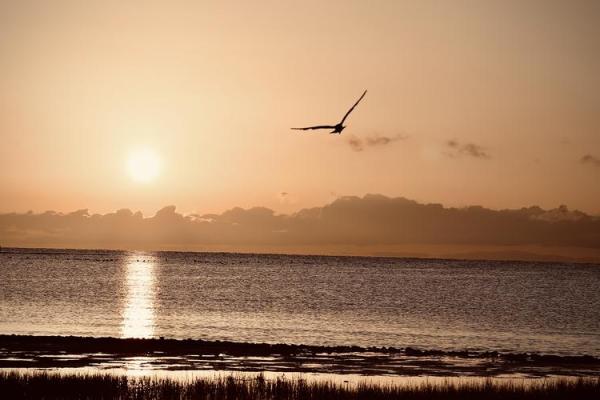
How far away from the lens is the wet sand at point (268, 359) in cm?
4353

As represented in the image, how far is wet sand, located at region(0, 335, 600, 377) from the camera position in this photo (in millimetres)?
43531

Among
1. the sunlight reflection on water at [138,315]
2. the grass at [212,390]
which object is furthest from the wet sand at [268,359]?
the sunlight reflection on water at [138,315]

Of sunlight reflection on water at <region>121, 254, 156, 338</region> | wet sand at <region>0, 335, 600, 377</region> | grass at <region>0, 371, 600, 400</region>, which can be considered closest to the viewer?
grass at <region>0, 371, 600, 400</region>

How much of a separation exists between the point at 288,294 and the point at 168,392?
334ft

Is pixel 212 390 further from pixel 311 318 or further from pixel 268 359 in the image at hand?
pixel 311 318

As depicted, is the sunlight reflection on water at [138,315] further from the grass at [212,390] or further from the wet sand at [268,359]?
the grass at [212,390]

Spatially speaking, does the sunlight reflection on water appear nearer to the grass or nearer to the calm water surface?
the calm water surface

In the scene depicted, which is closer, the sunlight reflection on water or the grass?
the grass

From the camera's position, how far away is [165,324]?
76.4 m

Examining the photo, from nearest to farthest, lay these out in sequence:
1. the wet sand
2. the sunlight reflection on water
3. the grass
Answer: the grass, the wet sand, the sunlight reflection on water

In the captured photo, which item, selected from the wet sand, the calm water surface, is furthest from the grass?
the calm water surface

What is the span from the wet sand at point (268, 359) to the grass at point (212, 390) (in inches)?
347

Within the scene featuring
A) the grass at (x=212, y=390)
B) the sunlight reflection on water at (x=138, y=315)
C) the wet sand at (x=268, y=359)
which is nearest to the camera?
the grass at (x=212, y=390)

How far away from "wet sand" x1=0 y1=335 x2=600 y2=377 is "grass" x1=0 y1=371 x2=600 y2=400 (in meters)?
8.81
